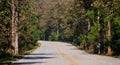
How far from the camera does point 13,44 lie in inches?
2104

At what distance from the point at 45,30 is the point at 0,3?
516ft

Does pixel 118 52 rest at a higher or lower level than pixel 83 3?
lower

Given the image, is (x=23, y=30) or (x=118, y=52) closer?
(x=118, y=52)

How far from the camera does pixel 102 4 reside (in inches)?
1406

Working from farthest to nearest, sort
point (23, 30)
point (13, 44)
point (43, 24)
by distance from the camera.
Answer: point (43, 24)
point (23, 30)
point (13, 44)

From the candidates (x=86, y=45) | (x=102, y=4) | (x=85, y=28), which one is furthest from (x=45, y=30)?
(x=102, y=4)

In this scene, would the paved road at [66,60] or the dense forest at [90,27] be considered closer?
the paved road at [66,60]

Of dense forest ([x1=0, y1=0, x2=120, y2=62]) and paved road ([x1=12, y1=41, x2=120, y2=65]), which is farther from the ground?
dense forest ([x1=0, y1=0, x2=120, y2=62])

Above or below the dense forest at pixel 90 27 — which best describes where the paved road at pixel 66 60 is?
below

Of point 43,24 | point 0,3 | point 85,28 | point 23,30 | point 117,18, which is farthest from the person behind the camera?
point 43,24

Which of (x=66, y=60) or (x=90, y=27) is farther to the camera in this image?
(x=90, y=27)

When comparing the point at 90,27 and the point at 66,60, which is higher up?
the point at 90,27

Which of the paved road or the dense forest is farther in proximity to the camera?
the dense forest

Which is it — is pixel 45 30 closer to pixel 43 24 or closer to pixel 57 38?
pixel 43 24
